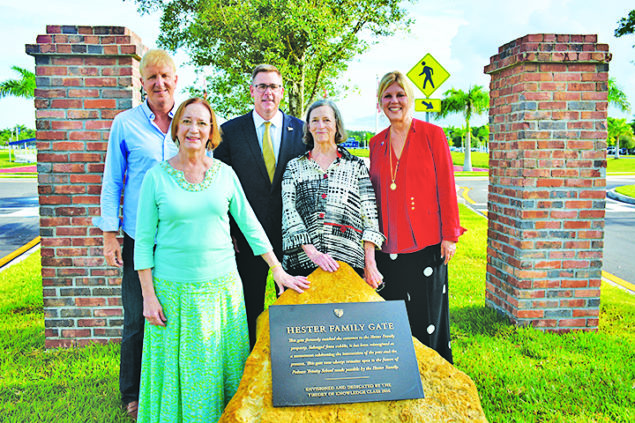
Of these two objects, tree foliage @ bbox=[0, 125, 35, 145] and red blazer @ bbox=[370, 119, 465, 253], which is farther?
tree foliage @ bbox=[0, 125, 35, 145]

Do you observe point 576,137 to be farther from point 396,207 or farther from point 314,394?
point 314,394

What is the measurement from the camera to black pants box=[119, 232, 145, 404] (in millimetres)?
2969

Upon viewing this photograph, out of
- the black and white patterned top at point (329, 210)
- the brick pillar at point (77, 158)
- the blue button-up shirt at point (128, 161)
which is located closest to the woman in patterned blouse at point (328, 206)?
the black and white patterned top at point (329, 210)

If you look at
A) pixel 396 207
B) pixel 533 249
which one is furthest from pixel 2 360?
pixel 533 249

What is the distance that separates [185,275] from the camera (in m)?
2.46

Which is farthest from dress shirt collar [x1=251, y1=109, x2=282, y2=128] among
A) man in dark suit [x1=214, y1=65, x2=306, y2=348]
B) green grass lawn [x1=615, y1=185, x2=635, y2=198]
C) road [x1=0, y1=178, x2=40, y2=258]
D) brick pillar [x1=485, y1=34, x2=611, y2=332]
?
green grass lawn [x1=615, y1=185, x2=635, y2=198]

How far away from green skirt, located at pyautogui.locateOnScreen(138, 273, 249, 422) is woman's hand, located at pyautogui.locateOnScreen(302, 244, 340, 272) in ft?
1.68

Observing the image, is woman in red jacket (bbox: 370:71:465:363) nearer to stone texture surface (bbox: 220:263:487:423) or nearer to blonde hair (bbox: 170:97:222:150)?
stone texture surface (bbox: 220:263:487:423)

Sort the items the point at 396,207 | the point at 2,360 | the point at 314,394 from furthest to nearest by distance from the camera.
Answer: the point at 2,360, the point at 396,207, the point at 314,394

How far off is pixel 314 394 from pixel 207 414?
0.63 metres

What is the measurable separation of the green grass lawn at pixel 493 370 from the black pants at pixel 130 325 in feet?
0.72

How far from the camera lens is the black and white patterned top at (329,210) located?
2.82 m

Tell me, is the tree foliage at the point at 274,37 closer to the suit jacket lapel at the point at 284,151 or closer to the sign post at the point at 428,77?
the sign post at the point at 428,77

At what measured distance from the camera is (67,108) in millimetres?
4035
